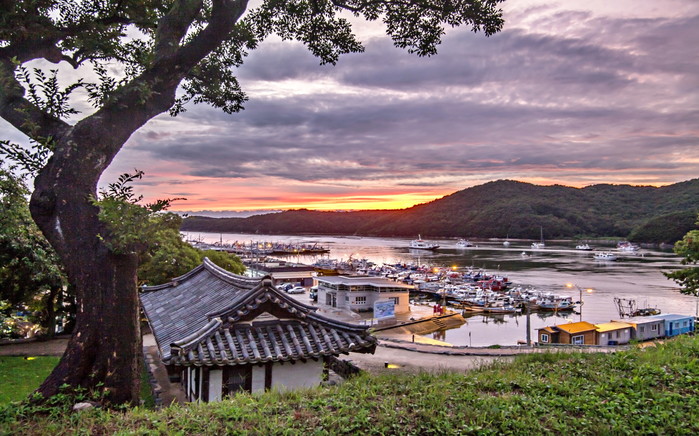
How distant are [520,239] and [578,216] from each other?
65.8 feet

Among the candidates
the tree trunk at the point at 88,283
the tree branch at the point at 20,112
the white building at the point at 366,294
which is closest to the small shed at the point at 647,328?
the white building at the point at 366,294

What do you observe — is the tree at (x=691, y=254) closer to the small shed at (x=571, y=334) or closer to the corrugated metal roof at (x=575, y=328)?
the small shed at (x=571, y=334)

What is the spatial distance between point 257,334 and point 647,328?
34207 millimetres

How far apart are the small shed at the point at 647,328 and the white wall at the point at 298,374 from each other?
31033 millimetres

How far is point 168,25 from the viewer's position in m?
5.32

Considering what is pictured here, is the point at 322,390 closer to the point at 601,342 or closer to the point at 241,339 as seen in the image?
the point at 241,339

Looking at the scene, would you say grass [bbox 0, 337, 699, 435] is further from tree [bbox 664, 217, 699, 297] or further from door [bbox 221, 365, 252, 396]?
tree [bbox 664, 217, 699, 297]

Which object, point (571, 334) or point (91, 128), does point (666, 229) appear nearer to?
point (571, 334)

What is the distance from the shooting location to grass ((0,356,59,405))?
36.4 feet

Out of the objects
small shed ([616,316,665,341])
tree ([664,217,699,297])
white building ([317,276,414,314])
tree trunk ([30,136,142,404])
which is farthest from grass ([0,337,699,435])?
white building ([317,276,414,314])

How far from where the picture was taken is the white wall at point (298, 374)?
8587mm

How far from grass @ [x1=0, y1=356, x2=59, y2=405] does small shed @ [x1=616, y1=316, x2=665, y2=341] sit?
3528cm

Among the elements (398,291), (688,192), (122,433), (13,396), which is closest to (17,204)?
(13,396)

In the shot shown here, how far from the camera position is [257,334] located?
28.4ft
